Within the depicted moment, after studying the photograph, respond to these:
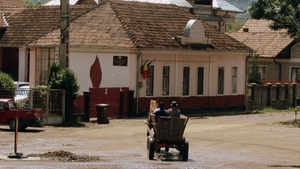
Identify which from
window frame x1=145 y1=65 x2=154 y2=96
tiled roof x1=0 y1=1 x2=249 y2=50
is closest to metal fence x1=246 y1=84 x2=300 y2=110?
tiled roof x1=0 y1=1 x2=249 y2=50

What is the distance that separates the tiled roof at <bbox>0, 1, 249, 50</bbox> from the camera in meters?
40.8

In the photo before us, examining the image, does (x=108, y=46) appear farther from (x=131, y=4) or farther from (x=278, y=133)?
(x=278, y=133)

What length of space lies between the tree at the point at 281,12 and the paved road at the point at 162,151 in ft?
18.9

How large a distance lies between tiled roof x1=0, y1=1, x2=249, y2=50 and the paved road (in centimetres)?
480

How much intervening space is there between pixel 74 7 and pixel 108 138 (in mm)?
22490

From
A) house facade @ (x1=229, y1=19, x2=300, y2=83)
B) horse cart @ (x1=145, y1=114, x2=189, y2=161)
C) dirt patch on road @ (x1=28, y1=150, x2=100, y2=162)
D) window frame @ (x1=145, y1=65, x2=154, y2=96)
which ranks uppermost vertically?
house facade @ (x1=229, y1=19, x2=300, y2=83)

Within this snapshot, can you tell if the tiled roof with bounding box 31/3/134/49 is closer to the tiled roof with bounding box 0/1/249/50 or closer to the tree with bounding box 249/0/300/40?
the tiled roof with bounding box 0/1/249/50

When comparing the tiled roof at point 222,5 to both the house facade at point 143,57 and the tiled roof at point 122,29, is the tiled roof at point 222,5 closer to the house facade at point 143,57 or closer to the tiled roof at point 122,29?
the tiled roof at point 122,29

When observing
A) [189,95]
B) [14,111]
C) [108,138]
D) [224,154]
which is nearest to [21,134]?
[14,111]

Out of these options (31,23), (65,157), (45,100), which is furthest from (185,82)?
(65,157)

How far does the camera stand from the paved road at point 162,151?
69.8 ft

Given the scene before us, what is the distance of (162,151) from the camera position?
24.4 m

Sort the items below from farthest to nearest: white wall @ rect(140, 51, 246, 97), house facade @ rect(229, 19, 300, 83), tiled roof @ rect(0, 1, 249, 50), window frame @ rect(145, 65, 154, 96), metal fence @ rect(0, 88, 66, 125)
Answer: house facade @ rect(229, 19, 300, 83) < white wall @ rect(140, 51, 246, 97) < window frame @ rect(145, 65, 154, 96) < tiled roof @ rect(0, 1, 249, 50) < metal fence @ rect(0, 88, 66, 125)

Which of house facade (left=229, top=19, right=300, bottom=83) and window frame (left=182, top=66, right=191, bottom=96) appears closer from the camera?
window frame (left=182, top=66, right=191, bottom=96)
